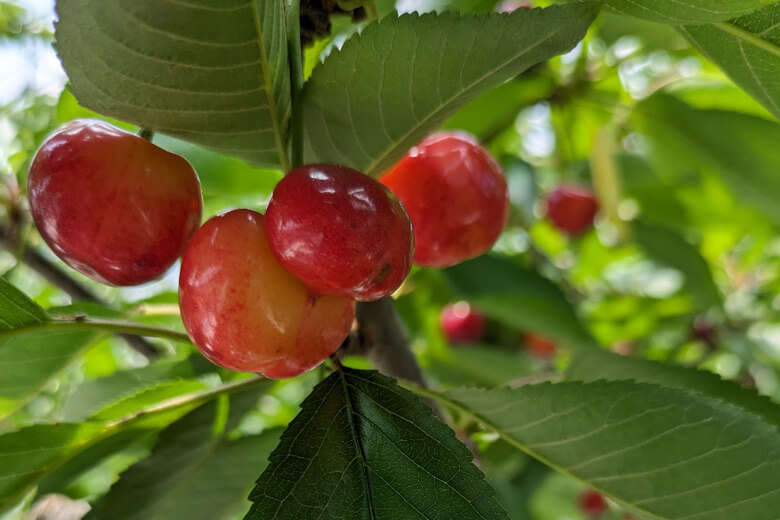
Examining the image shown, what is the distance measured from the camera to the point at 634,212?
1.85 metres

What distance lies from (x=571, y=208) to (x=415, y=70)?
1268mm

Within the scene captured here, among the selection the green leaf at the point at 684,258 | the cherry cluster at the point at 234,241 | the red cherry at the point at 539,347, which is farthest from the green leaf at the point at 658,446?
the red cherry at the point at 539,347

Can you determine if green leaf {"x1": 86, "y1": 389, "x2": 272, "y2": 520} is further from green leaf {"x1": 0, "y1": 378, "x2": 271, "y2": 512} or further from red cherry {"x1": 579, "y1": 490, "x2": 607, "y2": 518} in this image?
red cherry {"x1": 579, "y1": 490, "x2": 607, "y2": 518}

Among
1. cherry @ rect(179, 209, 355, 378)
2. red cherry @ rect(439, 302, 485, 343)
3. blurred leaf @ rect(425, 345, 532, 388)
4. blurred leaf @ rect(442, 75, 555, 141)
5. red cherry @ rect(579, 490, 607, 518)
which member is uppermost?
cherry @ rect(179, 209, 355, 378)

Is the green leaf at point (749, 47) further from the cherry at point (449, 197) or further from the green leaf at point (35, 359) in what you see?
the green leaf at point (35, 359)

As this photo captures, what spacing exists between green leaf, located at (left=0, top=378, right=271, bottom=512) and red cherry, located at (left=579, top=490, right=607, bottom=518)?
1.73 meters

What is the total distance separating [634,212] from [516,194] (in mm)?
638

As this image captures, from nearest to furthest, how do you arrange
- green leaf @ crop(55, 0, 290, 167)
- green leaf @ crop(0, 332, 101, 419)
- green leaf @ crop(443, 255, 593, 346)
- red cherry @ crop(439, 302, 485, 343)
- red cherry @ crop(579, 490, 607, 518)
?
green leaf @ crop(55, 0, 290, 167)
green leaf @ crop(0, 332, 101, 419)
green leaf @ crop(443, 255, 593, 346)
red cherry @ crop(439, 302, 485, 343)
red cherry @ crop(579, 490, 607, 518)

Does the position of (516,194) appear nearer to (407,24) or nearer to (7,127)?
(407,24)

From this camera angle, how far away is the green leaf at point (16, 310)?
658mm

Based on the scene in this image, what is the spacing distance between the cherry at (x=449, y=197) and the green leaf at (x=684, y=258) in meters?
1.05

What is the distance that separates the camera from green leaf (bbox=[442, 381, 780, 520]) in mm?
676

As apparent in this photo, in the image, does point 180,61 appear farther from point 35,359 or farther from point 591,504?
point 591,504

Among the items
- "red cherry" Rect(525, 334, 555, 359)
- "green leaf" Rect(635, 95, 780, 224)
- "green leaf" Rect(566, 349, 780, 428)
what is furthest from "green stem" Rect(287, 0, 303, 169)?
"red cherry" Rect(525, 334, 555, 359)
